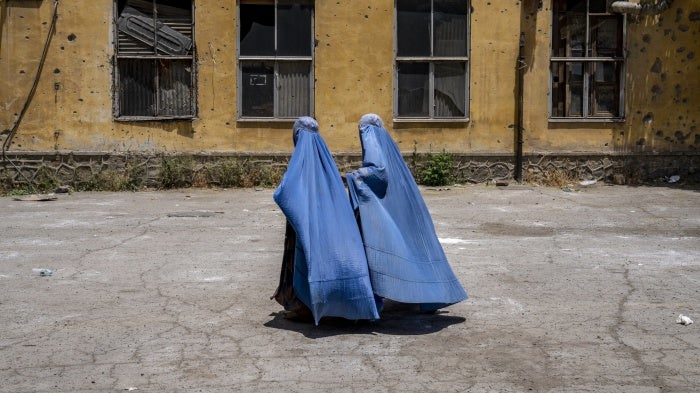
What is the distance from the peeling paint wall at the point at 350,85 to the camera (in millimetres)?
14070

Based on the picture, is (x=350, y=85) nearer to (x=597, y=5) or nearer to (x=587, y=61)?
(x=587, y=61)

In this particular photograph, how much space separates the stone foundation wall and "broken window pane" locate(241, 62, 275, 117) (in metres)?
0.75

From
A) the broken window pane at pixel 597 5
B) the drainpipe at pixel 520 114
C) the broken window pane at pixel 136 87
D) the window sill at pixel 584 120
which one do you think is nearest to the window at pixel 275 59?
the broken window pane at pixel 136 87

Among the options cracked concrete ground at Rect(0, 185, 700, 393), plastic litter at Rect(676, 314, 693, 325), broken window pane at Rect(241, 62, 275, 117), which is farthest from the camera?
broken window pane at Rect(241, 62, 275, 117)

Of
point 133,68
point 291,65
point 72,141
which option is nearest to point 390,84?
point 291,65

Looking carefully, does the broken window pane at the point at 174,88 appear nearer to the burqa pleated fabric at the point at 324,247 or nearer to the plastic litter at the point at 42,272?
the plastic litter at the point at 42,272

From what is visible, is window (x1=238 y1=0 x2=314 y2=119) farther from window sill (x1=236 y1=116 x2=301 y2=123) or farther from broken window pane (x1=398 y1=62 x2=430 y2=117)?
broken window pane (x1=398 y1=62 x2=430 y2=117)

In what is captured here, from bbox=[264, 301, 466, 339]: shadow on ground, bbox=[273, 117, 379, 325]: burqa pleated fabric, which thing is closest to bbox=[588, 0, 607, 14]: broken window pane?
bbox=[264, 301, 466, 339]: shadow on ground

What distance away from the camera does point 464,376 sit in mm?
5012

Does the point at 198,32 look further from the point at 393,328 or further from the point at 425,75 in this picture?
the point at 393,328

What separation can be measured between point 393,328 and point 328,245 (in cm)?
76

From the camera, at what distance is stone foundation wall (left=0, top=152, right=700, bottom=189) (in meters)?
14.1

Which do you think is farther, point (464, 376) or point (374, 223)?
point (374, 223)

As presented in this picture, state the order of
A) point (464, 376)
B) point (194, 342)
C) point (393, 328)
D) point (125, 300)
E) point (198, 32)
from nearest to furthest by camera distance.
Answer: point (464, 376), point (194, 342), point (393, 328), point (125, 300), point (198, 32)
